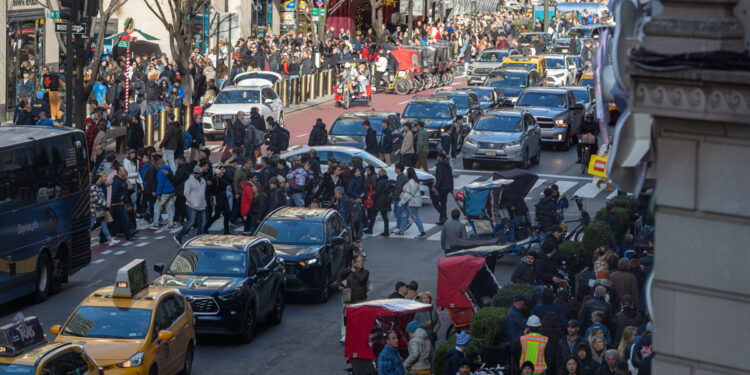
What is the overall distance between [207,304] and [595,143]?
18781 millimetres

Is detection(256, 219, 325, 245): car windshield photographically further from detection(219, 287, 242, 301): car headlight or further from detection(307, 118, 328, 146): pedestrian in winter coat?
detection(307, 118, 328, 146): pedestrian in winter coat

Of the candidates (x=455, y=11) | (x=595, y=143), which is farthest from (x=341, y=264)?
(x=455, y=11)

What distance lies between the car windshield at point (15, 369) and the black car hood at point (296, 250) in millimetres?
8495

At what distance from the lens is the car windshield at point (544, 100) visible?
3906cm

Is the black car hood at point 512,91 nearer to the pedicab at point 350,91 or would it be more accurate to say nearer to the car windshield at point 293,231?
the pedicab at point 350,91

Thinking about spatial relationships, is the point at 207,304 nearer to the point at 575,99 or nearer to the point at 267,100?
the point at 267,100

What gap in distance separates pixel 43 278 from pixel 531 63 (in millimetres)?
31275

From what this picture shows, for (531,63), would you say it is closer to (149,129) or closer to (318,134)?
(318,134)

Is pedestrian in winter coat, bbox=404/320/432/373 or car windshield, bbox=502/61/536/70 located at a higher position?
car windshield, bbox=502/61/536/70

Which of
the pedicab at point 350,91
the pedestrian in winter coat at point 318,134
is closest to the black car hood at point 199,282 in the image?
the pedestrian in winter coat at point 318,134

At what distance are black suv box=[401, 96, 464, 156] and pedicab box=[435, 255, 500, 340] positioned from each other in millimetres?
18588

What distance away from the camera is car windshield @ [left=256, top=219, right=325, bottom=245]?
21469 mm

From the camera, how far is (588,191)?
31922 mm

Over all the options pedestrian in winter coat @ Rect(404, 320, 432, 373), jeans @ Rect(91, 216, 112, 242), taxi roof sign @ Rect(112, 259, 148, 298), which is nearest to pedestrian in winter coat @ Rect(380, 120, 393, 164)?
jeans @ Rect(91, 216, 112, 242)
